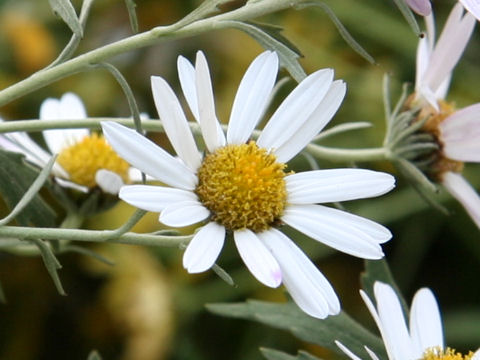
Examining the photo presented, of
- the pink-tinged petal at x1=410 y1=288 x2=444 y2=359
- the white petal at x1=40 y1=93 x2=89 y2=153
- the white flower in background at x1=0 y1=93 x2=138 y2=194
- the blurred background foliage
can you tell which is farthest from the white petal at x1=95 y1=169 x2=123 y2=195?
the blurred background foliage

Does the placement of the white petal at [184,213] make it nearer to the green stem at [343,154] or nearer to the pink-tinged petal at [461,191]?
the green stem at [343,154]

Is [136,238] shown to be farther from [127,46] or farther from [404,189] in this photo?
[404,189]

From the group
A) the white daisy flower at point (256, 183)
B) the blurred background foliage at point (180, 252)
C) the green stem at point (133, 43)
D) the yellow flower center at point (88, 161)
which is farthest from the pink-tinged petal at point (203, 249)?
the blurred background foliage at point (180, 252)

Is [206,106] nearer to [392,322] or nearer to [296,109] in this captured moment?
[296,109]

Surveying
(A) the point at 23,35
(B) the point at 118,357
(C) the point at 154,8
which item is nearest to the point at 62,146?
(B) the point at 118,357

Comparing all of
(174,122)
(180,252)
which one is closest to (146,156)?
(174,122)

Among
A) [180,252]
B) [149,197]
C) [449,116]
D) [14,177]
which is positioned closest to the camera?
[149,197]

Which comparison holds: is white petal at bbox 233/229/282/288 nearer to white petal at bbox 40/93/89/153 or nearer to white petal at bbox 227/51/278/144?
white petal at bbox 227/51/278/144
